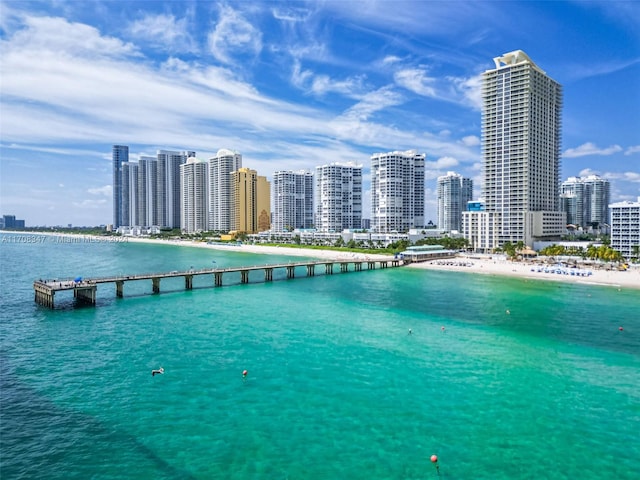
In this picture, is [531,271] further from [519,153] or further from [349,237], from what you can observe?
[349,237]

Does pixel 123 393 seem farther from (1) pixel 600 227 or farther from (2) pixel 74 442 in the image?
(1) pixel 600 227

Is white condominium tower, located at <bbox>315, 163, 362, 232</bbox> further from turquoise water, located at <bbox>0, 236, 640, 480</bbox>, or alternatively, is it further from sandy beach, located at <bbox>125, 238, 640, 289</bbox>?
turquoise water, located at <bbox>0, 236, 640, 480</bbox>

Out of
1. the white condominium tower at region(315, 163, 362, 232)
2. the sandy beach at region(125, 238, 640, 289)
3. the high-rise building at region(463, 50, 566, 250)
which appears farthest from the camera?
the white condominium tower at region(315, 163, 362, 232)

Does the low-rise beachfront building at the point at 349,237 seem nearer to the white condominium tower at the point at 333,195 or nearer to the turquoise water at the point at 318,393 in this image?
the white condominium tower at the point at 333,195

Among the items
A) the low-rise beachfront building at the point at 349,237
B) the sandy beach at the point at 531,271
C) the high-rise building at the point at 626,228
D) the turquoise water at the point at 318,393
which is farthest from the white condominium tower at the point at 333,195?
the turquoise water at the point at 318,393

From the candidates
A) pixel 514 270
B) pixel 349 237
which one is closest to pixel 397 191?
pixel 349 237

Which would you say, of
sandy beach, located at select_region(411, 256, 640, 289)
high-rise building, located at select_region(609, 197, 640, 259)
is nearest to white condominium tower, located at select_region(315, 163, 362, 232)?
sandy beach, located at select_region(411, 256, 640, 289)

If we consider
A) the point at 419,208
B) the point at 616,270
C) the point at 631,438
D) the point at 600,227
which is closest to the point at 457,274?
the point at 616,270
